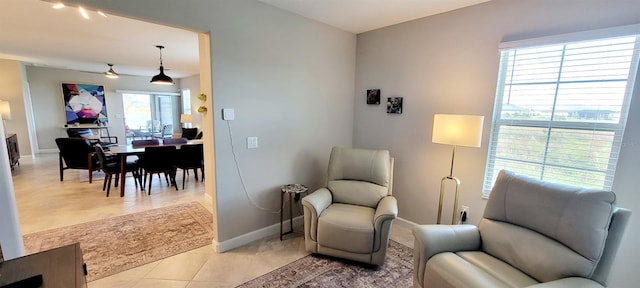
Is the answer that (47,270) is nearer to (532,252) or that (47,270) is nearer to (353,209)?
(353,209)

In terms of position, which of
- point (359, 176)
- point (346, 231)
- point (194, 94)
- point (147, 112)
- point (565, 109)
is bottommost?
point (346, 231)

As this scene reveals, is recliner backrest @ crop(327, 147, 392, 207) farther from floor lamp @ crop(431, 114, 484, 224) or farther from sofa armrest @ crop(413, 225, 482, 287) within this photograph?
sofa armrest @ crop(413, 225, 482, 287)

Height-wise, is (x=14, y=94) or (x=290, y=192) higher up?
(x=14, y=94)

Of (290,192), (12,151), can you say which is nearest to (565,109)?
(290,192)

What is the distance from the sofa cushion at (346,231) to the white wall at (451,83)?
102 cm

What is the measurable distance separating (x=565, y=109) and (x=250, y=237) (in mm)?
3102

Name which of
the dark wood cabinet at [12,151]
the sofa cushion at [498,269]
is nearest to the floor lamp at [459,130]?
the sofa cushion at [498,269]

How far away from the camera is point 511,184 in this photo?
181 centimetres

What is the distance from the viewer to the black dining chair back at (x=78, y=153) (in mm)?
4445

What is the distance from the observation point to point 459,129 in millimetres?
2217

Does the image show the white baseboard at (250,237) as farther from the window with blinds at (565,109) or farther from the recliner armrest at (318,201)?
the window with blinds at (565,109)

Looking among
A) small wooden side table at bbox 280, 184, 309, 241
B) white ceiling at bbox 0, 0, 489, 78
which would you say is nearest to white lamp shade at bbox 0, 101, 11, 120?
white ceiling at bbox 0, 0, 489, 78

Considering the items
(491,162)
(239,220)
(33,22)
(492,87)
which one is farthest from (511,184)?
(33,22)

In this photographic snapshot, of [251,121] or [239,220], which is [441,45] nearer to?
[251,121]
